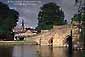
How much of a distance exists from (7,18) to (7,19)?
0.61 meters

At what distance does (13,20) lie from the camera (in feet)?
296

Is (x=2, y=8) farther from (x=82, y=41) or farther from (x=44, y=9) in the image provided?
(x=82, y=41)

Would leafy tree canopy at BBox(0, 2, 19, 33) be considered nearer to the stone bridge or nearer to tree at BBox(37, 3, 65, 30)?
tree at BBox(37, 3, 65, 30)

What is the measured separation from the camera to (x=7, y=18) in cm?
8900

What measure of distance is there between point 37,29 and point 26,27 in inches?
286

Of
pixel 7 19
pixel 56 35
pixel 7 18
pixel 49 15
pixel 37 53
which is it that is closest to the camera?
pixel 37 53

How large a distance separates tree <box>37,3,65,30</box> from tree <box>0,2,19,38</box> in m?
6.41

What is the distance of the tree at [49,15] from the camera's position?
304ft

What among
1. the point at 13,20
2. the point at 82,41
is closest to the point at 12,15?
the point at 13,20

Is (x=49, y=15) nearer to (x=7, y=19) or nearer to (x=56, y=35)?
(x=7, y=19)

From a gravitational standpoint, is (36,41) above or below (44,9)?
below

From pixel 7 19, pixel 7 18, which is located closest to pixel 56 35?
pixel 7 19

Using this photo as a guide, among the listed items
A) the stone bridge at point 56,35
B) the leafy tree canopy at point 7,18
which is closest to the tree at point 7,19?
the leafy tree canopy at point 7,18

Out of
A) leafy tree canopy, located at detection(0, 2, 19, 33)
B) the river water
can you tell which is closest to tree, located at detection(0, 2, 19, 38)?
leafy tree canopy, located at detection(0, 2, 19, 33)
